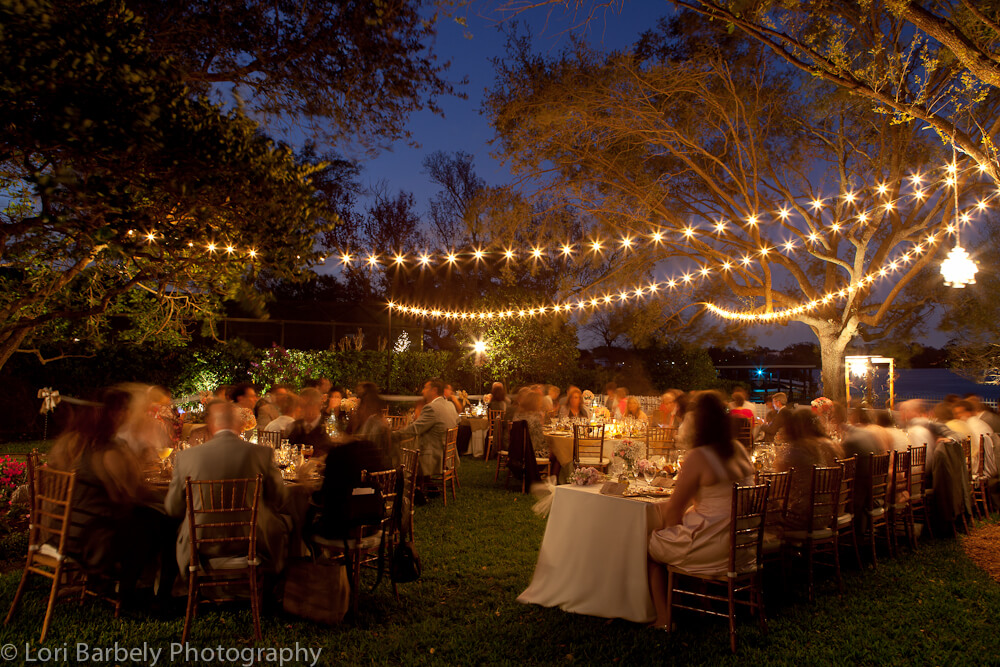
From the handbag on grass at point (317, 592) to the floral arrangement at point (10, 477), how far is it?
135 inches

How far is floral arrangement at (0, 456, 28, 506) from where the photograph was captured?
5.75 metres

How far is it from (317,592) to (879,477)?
15.4 feet

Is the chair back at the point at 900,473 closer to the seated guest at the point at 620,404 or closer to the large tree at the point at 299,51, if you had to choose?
the seated guest at the point at 620,404

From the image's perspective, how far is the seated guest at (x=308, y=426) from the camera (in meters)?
6.16

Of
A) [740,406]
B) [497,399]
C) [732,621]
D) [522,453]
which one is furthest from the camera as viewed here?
[497,399]

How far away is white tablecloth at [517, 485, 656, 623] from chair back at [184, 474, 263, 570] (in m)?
1.92

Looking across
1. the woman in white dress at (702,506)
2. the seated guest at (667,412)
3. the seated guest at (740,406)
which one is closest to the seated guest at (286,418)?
the woman in white dress at (702,506)

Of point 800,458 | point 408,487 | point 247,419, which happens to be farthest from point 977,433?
point 247,419

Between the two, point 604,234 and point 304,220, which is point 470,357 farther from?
point 304,220

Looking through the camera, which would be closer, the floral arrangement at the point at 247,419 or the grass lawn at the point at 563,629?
the grass lawn at the point at 563,629

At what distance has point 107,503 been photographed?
393cm

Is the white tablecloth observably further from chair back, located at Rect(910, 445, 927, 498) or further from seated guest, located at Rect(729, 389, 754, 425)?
seated guest, located at Rect(729, 389, 754, 425)

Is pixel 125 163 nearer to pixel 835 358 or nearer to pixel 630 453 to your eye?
pixel 630 453

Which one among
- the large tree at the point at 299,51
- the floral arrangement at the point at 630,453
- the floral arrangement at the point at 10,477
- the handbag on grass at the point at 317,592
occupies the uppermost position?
the large tree at the point at 299,51
